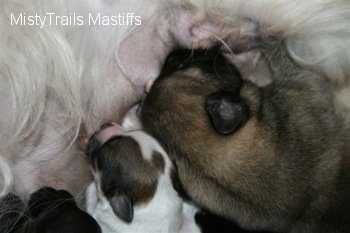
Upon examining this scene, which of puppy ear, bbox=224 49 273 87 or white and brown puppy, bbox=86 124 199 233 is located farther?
puppy ear, bbox=224 49 273 87

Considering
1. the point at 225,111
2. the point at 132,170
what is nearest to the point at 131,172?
the point at 132,170

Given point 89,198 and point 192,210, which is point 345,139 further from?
point 89,198

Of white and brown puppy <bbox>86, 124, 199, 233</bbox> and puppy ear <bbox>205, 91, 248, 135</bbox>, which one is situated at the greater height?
puppy ear <bbox>205, 91, 248, 135</bbox>

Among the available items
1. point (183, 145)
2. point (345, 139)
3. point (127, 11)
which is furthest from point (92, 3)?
point (345, 139)

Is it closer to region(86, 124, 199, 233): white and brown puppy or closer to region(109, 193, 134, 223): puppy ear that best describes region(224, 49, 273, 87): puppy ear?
region(86, 124, 199, 233): white and brown puppy

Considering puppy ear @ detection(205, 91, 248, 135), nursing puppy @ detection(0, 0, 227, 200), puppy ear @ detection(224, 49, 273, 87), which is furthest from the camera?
puppy ear @ detection(224, 49, 273, 87)

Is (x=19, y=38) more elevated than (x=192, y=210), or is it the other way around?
(x=19, y=38)

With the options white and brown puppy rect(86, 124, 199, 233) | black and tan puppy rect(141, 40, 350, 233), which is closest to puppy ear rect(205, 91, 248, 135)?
black and tan puppy rect(141, 40, 350, 233)
